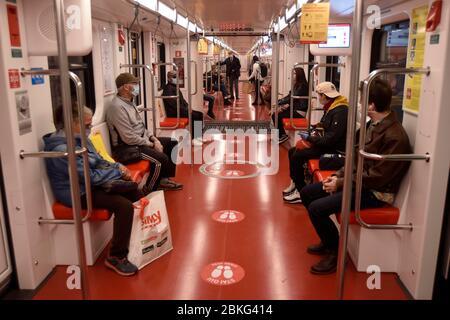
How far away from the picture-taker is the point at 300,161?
466cm

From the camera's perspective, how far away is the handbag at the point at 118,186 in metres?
3.22

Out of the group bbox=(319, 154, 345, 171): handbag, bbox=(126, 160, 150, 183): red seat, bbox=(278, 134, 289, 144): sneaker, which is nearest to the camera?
bbox=(319, 154, 345, 171): handbag

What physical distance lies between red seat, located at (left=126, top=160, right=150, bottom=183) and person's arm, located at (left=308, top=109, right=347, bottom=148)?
187 cm

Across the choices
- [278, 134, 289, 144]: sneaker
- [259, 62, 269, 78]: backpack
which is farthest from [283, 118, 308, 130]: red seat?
[259, 62, 269, 78]: backpack

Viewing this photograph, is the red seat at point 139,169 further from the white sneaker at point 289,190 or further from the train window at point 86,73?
the white sneaker at point 289,190

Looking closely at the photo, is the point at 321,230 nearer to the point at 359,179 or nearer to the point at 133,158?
the point at 359,179

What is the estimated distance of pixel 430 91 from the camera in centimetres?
257

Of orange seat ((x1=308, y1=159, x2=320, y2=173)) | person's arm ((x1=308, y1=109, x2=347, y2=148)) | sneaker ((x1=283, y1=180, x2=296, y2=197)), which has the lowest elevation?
sneaker ((x1=283, y1=180, x2=296, y2=197))

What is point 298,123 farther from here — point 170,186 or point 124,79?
point 124,79

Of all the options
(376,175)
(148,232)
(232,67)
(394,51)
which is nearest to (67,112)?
(148,232)

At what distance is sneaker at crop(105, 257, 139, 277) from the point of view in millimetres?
3184

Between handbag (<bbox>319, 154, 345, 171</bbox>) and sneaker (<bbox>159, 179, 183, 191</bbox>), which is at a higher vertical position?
handbag (<bbox>319, 154, 345, 171</bbox>)

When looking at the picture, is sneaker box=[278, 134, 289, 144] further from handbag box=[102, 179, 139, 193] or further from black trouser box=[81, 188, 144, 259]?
black trouser box=[81, 188, 144, 259]
